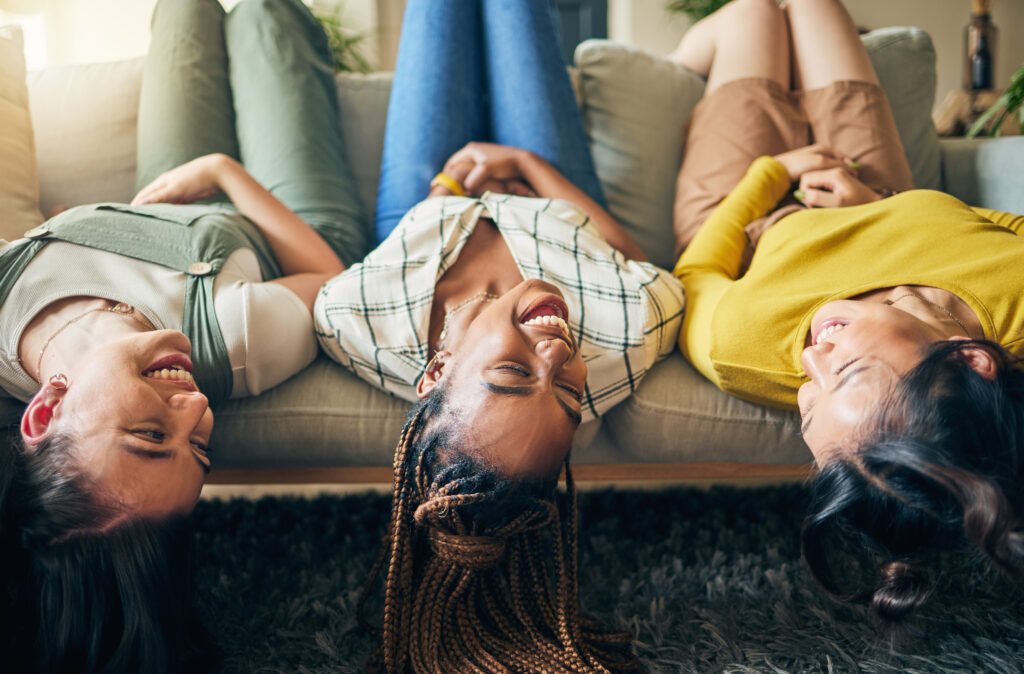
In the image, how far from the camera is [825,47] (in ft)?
4.79

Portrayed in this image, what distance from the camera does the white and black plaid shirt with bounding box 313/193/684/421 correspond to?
3.39 feet

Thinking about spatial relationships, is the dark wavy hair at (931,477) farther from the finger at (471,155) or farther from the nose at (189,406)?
the finger at (471,155)

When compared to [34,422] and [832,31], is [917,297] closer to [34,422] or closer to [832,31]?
[832,31]

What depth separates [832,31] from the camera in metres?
1.46

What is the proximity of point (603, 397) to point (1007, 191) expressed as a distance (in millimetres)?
1145

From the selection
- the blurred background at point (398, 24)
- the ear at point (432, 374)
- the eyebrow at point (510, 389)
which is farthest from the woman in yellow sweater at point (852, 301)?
the blurred background at point (398, 24)

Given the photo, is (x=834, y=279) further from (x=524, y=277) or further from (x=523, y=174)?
(x=523, y=174)

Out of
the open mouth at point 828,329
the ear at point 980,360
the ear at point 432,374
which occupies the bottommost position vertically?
the ear at point 432,374

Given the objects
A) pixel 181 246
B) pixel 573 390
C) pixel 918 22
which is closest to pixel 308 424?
pixel 181 246

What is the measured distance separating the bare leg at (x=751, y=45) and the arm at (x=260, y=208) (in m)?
1.03

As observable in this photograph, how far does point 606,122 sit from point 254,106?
854 mm

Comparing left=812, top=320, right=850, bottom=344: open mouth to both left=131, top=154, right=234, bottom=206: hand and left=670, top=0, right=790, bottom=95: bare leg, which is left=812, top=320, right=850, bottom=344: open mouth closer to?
left=670, top=0, right=790, bottom=95: bare leg

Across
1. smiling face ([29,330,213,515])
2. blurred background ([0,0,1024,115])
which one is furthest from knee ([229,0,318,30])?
blurred background ([0,0,1024,115])

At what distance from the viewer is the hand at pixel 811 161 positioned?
4.29ft
